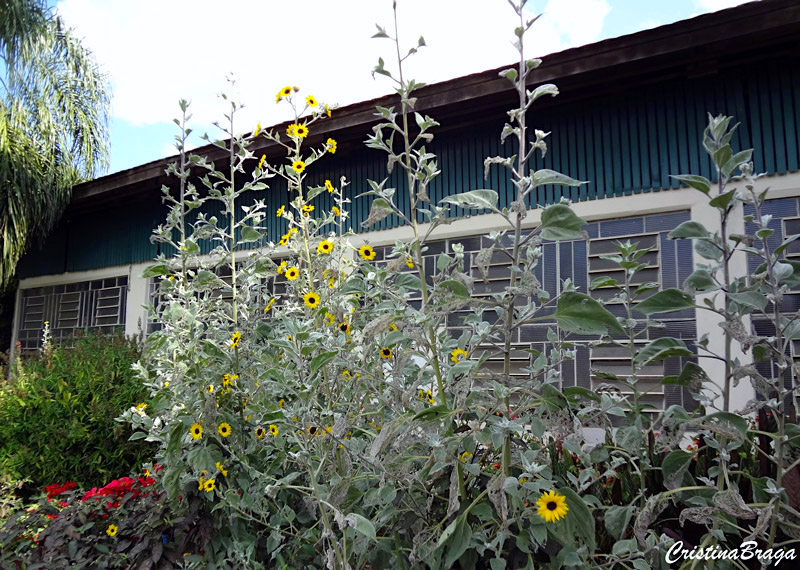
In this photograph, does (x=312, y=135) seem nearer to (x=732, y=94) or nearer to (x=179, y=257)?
(x=179, y=257)

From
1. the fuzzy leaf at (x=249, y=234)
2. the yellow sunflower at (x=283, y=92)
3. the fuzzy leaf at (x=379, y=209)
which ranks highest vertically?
the yellow sunflower at (x=283, y=92)

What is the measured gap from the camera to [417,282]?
1.41m

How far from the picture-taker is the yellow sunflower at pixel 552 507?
102 cm

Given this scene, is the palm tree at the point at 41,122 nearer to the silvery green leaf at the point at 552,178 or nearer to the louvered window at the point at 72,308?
the louvered window at the point at 72,308

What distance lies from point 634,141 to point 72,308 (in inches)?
291

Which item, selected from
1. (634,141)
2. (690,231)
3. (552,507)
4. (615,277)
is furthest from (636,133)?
(552,507)

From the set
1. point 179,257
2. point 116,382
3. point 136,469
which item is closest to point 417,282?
point 179,257

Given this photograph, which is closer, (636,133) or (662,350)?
(662,350)

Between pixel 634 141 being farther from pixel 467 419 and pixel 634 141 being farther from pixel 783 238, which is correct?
pixel 467 419

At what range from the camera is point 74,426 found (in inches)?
154

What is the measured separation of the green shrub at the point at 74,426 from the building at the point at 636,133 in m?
2.37

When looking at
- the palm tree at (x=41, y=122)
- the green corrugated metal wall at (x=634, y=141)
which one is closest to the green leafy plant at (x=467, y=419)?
the green corrugated metal wall at (x=634, y=141)

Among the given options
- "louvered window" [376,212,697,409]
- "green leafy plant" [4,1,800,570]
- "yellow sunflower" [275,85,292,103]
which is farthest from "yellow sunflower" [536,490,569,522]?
"louvered window" [376,212,697,409]

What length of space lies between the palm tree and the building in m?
4.56
